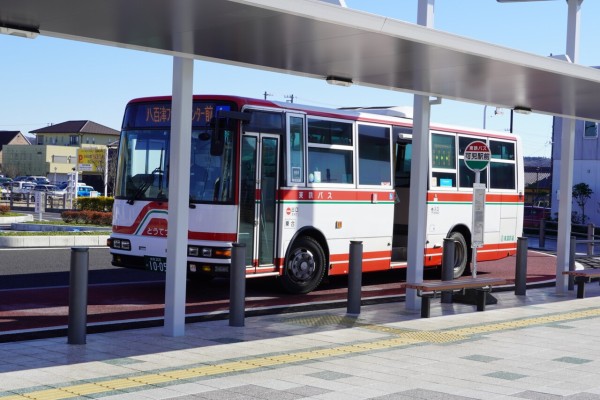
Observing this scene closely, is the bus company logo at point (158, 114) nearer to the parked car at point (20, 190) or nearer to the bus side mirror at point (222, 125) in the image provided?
the bus side mirror at point (222, 125)

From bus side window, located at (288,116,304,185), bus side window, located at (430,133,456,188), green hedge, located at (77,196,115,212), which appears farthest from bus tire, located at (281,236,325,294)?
green hedge, located at (77,196,115,212)

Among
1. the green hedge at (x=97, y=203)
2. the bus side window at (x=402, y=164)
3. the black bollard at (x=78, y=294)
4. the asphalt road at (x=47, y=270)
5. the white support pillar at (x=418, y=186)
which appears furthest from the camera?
the green hedge at (x=97, y=203)

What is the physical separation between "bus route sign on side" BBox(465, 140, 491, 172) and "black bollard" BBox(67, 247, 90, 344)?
776cm

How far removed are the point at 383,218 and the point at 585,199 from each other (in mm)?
32335

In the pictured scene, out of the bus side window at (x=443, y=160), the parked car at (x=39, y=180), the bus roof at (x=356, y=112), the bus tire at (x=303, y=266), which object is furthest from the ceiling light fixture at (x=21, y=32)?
the parked car at (x=39, y=180)

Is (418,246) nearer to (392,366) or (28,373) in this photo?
(392,366)

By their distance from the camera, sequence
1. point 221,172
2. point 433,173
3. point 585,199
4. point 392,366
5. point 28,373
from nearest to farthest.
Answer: point 28,373 < point 392,366 < point 221,172 < point 433,173 < point 585,199

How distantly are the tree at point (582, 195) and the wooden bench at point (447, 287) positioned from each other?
109 ft

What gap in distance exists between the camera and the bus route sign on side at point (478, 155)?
15117 millimetres

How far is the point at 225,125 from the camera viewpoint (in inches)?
553

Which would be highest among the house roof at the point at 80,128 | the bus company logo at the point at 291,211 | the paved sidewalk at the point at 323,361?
the house roof at the point at 80,128

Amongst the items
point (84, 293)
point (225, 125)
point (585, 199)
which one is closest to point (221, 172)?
point (225, 125)

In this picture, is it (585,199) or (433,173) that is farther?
(585,199)

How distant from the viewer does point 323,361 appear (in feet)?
30.2
